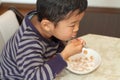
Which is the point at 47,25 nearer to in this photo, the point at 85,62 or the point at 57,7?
the point at 57,7

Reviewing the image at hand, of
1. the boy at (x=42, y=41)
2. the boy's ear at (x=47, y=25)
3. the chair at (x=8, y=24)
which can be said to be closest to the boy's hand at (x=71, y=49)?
the boy at (x=42, y=41)

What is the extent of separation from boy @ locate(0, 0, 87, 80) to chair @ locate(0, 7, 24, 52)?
5.3 inches

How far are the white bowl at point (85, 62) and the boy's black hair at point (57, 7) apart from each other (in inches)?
9.2

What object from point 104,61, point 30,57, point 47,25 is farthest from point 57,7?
point 104,61

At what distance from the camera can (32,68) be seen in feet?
2.91

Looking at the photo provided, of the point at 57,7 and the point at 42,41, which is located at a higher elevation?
the point at 57,7

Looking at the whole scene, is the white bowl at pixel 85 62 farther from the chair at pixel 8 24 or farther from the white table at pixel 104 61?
the chair at pixel 8 24

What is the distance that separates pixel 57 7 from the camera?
0.87m

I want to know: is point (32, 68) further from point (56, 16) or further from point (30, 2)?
point (30, 2)

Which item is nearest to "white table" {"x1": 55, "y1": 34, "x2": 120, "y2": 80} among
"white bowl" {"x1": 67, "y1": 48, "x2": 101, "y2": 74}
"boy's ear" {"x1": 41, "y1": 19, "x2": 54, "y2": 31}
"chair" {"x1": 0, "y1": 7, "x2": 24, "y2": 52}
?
"white bowl" {"x1": 67, "y1": 48, "x2": 101, "y2": 74}

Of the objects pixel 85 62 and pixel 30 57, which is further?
pixel 85 62

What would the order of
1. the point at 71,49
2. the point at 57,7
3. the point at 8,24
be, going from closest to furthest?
the point at 57,7 < the point at 71,49 < the point at 8,24

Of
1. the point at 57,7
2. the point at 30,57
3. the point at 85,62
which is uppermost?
the point at 57,7

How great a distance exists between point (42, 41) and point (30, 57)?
10cm
